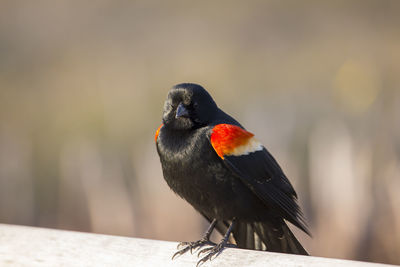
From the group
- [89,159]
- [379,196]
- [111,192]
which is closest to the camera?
[379,196]

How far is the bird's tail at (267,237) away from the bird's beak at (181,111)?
60cm

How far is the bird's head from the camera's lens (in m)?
2.10

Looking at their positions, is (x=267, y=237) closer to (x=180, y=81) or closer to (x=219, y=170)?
(x=219, y=170)

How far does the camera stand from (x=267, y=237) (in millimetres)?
2264

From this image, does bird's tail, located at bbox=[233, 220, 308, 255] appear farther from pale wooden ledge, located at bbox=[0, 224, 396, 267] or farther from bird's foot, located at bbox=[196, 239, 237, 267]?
pale wooden ledge, located at bbox=[0, 224, 396, 267]

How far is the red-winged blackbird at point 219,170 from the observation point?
201 cm

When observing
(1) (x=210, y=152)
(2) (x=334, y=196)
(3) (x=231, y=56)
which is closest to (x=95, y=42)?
(3) (x=231, y=56)

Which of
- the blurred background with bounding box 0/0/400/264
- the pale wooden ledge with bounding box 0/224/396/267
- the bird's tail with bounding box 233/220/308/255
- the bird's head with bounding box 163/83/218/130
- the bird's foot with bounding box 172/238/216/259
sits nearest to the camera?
the pale wooden ledge with bounding box 0/224/396/267

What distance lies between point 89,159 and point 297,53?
258 cm

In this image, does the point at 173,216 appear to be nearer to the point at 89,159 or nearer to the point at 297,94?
the point at 89,159

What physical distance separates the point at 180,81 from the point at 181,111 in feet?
11.1

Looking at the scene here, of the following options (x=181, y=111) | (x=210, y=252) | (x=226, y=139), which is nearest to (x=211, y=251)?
(x=210, y=252)

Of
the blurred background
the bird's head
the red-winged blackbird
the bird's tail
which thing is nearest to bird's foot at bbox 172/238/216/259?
the red-winged blackbird

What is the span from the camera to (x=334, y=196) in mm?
3631
